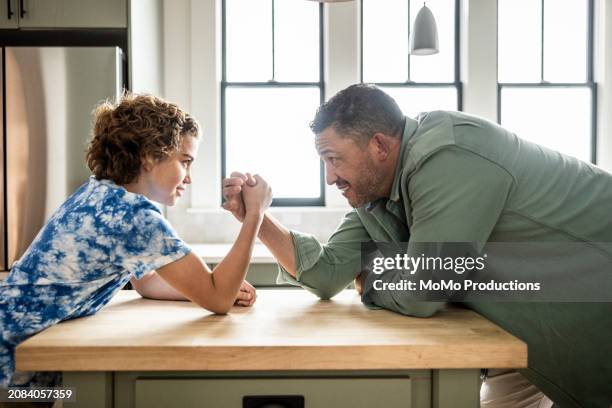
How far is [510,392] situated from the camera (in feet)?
5.23

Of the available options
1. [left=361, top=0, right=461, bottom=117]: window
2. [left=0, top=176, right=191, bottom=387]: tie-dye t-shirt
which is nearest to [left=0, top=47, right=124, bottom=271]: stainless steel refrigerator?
[left=0, top=176, right=191, bottom=387]: tie-dye t-shirt

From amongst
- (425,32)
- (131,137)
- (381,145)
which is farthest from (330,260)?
(425,32)

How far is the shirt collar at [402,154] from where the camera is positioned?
4.60 feet

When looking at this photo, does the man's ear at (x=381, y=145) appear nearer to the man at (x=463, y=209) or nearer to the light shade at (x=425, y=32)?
the man at (x=463, y=209)

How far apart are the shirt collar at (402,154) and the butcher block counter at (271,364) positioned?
47cm

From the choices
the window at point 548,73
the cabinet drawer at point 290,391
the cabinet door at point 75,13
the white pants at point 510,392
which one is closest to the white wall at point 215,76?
the window at point 548,73

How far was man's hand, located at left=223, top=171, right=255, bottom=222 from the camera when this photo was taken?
1376 millimetres

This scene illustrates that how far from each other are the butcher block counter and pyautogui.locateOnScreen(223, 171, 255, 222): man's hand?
45 centimetres

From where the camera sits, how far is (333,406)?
0.95 metres

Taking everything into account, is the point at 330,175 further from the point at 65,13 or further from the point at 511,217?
the point at 65,13

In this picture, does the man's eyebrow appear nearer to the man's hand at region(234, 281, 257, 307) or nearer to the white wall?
the man's hand at region(234, 281, 257, 307)

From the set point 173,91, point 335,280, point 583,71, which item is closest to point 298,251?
point 335,280

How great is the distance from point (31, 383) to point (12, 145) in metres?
1.88

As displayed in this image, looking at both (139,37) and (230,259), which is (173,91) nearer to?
(139,37)
